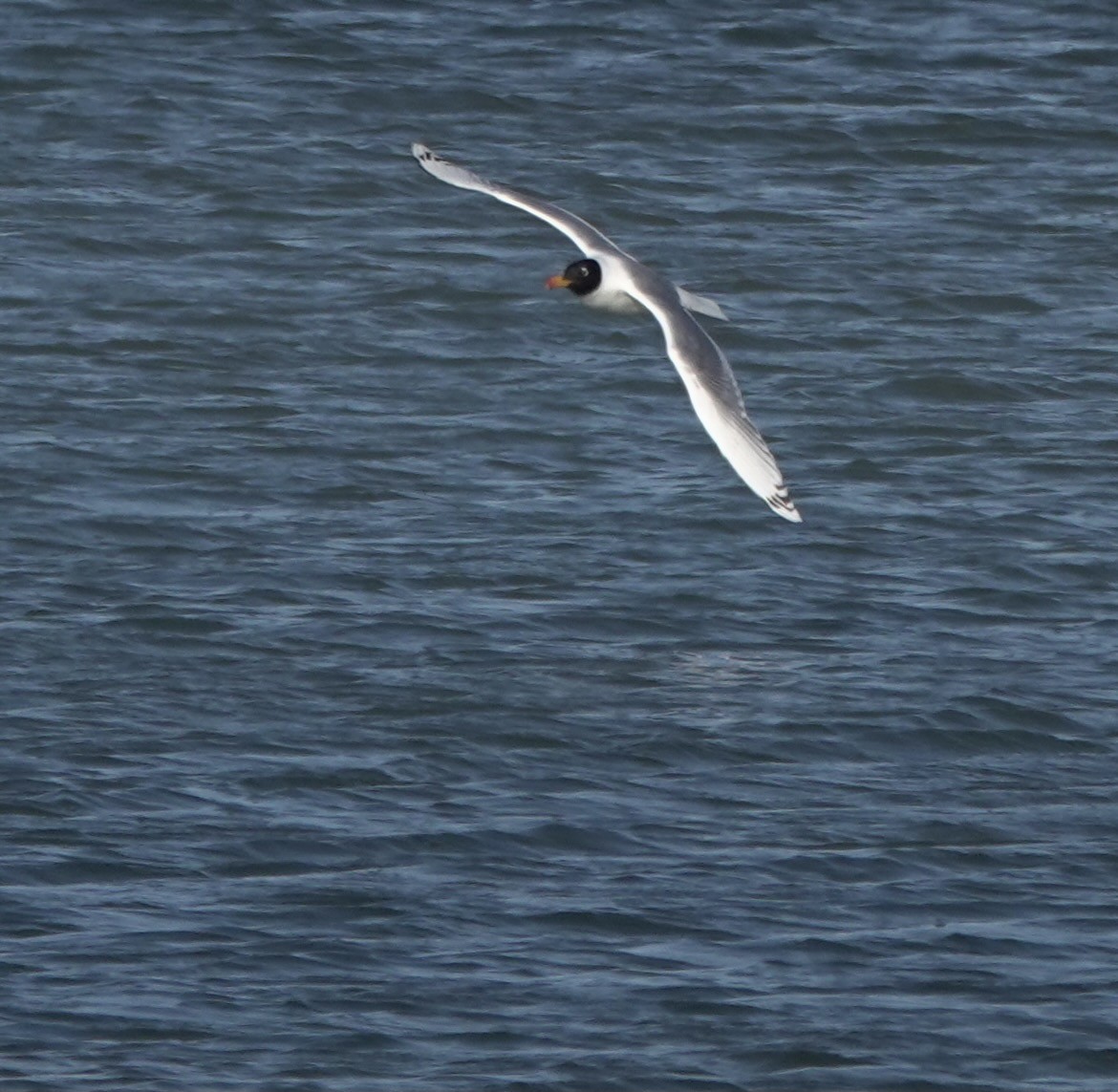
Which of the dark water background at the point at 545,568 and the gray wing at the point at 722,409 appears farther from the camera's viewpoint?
the gray wing at the point at 722,409

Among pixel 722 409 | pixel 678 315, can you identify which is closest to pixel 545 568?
pixel 678 315

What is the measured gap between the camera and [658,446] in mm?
12125

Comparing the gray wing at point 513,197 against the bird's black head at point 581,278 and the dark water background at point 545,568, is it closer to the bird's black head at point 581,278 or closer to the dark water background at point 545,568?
the bird's black head at point 581,278

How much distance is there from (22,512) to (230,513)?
2.67ft

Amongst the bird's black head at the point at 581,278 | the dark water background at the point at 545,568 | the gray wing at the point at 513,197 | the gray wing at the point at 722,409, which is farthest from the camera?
the gray wing at the point at 513,197

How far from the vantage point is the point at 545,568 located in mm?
10664

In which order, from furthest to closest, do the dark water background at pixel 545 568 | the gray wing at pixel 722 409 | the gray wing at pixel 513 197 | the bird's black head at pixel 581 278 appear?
the gray wing at pixel 513 197 < the bird's black head at pixel 581 278 < the gray wing at pixel 722 409 < the dark water background at pixel 545 568

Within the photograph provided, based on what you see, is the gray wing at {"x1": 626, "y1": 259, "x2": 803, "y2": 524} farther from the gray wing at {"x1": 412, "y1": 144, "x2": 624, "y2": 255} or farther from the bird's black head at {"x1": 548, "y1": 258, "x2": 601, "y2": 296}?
the gray wing at {"x1": 412, "y1": 144, "x2": 624, "y2": 255}

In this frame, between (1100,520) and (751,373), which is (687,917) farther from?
(751,373)

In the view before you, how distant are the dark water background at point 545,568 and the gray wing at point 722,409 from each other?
83cm

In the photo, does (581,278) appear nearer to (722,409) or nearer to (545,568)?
(545,568)

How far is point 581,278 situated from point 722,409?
1.87 m

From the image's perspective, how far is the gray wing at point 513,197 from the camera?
11.2 meters

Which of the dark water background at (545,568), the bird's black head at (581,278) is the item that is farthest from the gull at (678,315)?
the dark water background at (545,568)
